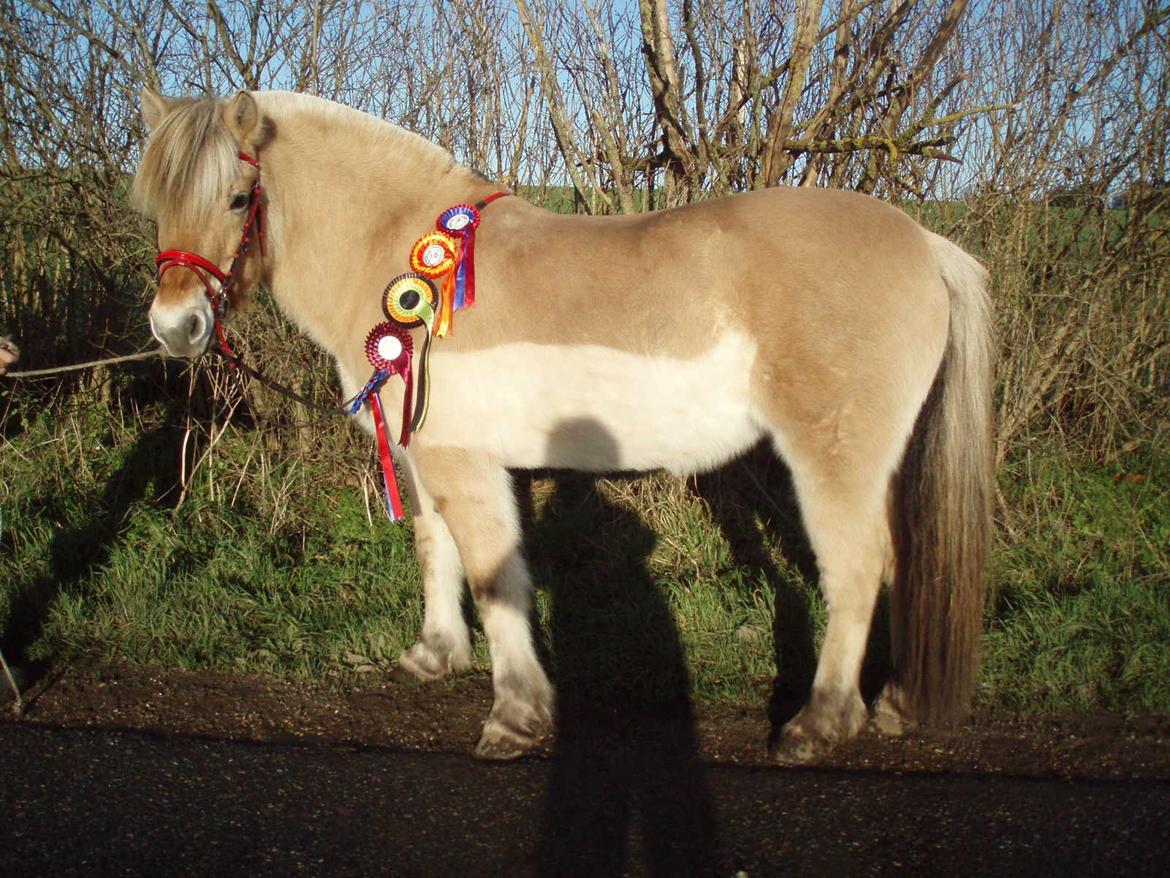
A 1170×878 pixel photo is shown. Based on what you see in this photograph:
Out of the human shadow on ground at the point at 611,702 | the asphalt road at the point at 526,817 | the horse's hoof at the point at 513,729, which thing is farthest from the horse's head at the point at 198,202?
the horse's hoof at the point at 513,729

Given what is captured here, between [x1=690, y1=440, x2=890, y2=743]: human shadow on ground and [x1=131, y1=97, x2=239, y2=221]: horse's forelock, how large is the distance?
263 cm

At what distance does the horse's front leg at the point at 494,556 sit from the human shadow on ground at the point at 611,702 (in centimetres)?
26

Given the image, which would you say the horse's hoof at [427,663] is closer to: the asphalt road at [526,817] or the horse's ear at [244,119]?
the asphalt road at [526,817]

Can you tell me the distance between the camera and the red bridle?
3.30 meters

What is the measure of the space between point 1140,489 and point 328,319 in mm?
4544

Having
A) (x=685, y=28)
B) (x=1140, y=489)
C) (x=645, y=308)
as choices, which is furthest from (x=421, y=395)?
(x=1140, y=489)

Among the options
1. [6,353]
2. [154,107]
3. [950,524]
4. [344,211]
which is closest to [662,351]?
Result: [950,524]

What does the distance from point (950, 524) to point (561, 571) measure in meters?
2.14

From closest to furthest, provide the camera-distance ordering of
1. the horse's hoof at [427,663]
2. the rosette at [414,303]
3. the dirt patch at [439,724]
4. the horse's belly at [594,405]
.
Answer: the dirt patch at [439,724] < the horse's belly at [594,405] < the rosette at [414,303] < the horse's hoof at [427,663]

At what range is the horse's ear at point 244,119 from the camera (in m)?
3.36

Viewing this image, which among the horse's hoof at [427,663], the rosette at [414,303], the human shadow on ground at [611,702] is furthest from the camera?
the horse's hoof at [427,663]

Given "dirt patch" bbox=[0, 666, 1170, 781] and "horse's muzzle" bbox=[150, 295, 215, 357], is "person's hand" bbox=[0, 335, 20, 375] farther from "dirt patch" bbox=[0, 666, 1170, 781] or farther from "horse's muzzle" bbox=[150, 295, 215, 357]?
"dirt patch" bbox=[0, 666, 1170, 781]

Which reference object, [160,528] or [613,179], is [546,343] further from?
[160,528]

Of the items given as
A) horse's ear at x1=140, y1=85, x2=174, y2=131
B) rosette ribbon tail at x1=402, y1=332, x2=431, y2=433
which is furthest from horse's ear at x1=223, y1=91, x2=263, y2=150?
rosette ribbon tail at x1=402, y1=332, x2=431, y2=433
